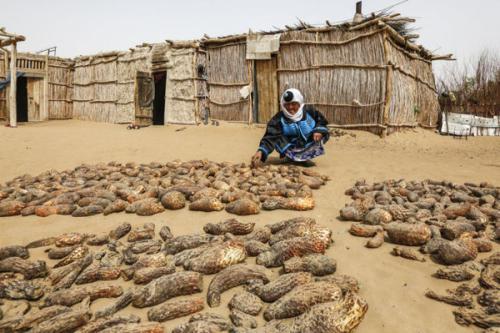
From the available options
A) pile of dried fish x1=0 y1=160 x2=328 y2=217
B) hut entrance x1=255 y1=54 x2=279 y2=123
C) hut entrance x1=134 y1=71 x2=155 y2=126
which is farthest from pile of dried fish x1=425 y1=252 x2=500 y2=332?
hut entrance x1=134 y1=71 x2=155 y2=126

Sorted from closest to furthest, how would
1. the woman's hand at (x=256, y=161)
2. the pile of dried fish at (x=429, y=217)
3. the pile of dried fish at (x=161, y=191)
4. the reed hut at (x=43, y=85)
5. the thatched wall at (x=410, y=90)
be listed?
the pile of dried fish at (x=429, y=217) → the pile of dried fish at (x=161, y=191) → the woman's hand at (x=256, y=161) → the thatched wall at (x=410, y=90) → the reed hut at (x=43, y=85)

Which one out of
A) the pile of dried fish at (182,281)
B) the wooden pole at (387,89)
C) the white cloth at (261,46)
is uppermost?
the white cloth at (261,46)

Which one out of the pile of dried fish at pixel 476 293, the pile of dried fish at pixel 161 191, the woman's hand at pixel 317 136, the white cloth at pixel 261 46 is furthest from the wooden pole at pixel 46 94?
the pile of dried fish at pixel 476 293

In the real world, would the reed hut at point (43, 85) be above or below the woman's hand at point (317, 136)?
above

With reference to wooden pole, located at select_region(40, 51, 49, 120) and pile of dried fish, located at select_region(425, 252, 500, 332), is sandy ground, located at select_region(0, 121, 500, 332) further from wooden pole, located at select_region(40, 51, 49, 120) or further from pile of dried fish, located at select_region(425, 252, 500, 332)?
wooden pole, located at select_region(40, 51, 49, 120)

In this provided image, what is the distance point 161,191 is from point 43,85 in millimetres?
16434

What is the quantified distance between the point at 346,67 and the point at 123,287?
28.1 ft

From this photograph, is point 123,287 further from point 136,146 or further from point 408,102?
point 408,102

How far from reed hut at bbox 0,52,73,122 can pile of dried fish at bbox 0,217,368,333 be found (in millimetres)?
16161

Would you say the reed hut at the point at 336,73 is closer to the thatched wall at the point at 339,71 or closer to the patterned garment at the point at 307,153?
the thatched wall at the point at 339,71

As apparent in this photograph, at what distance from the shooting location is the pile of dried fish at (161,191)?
3301mm

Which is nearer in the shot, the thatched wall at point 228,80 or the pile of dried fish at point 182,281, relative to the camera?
the pile of dried fish at point 182,281

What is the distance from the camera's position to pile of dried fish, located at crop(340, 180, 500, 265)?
7.70 ft

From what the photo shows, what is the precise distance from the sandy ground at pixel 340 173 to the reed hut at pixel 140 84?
1.96 metres
